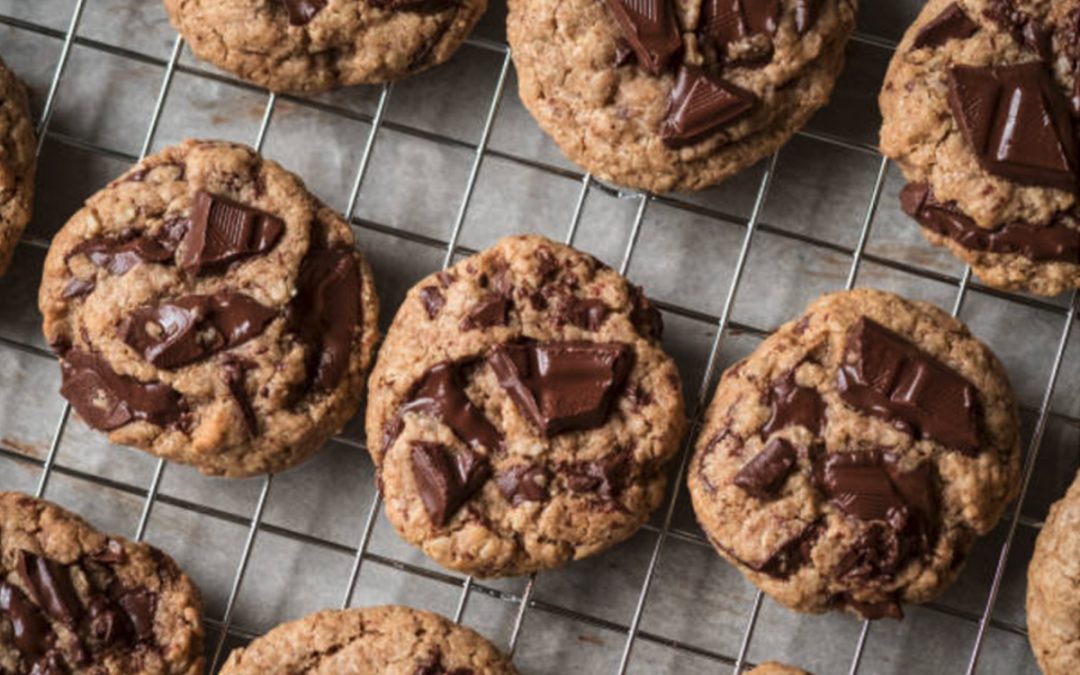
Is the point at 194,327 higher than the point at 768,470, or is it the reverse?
the point at 768,470

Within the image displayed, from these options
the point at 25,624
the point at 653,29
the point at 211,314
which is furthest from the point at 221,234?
the point at 653,29

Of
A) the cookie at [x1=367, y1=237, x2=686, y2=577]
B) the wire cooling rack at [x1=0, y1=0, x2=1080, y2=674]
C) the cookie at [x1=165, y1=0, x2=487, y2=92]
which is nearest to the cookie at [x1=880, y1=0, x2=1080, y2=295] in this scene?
the wire cooling rack at [x1=0, y1=0, x2=1080, y2=674]

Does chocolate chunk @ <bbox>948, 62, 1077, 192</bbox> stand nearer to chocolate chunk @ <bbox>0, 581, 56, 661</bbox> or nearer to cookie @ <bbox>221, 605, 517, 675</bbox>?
cookie @ <bbox>221, 605, 517, 675</bbox>

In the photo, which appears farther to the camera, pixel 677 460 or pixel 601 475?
pixel 677 460

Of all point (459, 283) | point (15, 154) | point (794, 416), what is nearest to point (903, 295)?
point (794, 416)

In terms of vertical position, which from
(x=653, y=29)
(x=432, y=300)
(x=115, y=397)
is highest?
(x=653, y=29)

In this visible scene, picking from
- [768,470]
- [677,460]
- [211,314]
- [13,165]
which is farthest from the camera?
[677,460]

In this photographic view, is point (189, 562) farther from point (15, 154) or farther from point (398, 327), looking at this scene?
point (15, 154)

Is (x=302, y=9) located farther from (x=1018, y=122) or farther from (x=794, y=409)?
(x=1018, y=122)

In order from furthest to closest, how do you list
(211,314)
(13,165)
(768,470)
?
→ (13,165) → (211,314) → (768,470)
